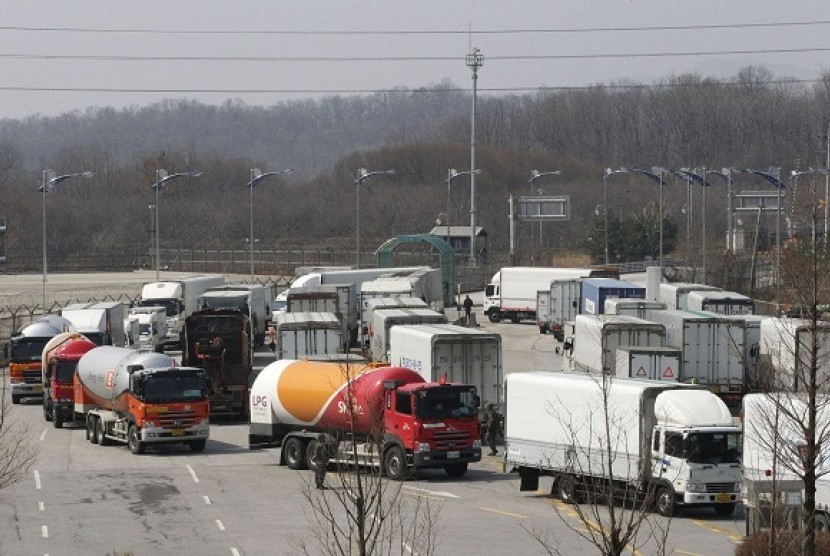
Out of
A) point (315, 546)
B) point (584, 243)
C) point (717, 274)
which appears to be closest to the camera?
point (315, 546)

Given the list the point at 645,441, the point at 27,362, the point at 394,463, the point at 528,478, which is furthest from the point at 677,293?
the point at 645,441

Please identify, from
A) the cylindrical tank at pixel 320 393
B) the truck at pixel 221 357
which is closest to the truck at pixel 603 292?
the truck at pixel 221 357

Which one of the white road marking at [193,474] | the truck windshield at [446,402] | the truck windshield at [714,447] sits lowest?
the white road marking at [193,474]

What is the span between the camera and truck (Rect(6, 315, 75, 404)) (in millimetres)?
53750

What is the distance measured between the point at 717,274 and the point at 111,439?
55.1 meters

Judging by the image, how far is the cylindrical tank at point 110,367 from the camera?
4294 cm

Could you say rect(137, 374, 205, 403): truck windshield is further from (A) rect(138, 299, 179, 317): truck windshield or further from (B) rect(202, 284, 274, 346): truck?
(A) rect(138, 299, 179, 317): truck windshield

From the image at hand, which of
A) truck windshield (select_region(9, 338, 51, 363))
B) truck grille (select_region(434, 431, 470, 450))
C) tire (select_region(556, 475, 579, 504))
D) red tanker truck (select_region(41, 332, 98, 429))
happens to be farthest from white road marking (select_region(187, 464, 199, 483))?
truck windshield (select_region(9, 338, 51, 363))

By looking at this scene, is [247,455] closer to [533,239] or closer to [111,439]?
[111,439]

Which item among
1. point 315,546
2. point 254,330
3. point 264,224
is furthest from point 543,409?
point 264,224

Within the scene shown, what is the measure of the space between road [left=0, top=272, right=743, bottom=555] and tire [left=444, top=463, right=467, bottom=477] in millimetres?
172

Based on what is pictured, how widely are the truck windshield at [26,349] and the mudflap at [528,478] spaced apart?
2429 cm

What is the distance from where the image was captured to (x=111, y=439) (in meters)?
44.6

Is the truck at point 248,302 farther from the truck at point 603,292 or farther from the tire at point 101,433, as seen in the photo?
the tire at point 101,433
